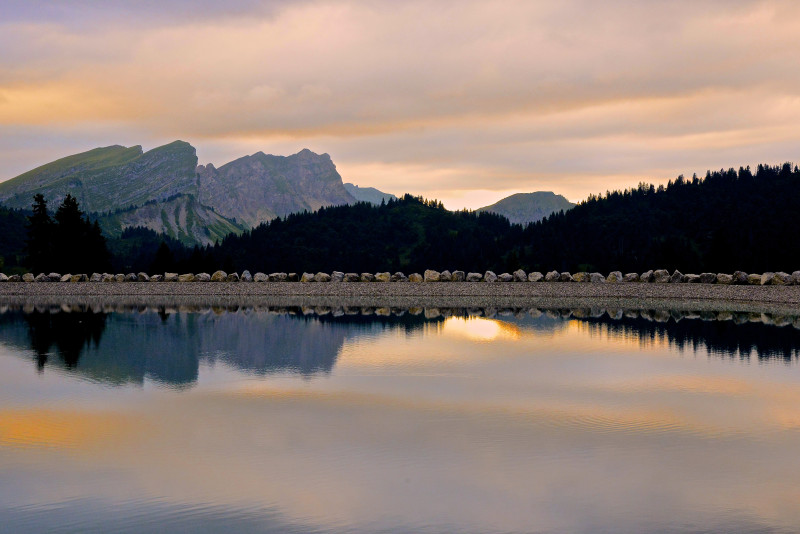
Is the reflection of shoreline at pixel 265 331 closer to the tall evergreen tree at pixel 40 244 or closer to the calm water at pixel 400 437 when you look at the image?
the calm water at pixel 400 437

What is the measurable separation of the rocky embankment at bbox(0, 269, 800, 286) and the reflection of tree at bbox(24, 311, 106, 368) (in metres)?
33.0

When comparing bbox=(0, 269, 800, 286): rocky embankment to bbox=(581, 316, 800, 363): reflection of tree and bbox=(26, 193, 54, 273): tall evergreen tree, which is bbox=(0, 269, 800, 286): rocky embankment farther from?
bbox=(581, 316, 800, 363): reflection of tree

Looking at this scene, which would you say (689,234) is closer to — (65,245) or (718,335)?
(65,245)

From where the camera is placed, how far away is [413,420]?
19641 millimetres

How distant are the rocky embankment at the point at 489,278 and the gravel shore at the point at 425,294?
3056mm

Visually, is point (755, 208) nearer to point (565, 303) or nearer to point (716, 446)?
point (565, 303)

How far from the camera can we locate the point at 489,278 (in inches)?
3438

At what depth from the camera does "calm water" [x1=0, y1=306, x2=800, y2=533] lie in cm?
1270

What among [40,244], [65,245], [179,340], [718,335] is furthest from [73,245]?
[718,335]

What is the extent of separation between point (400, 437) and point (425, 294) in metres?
64.7

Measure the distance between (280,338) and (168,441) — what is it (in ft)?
74.4

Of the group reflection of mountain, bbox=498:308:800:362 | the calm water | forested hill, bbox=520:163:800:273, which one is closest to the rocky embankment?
reflection of mountain, bbox=498:308:800:362

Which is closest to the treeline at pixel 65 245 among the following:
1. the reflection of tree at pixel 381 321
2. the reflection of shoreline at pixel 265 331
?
the reflection of shoreline at pixel 265 331

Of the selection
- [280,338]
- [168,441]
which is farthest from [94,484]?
[280,338]
